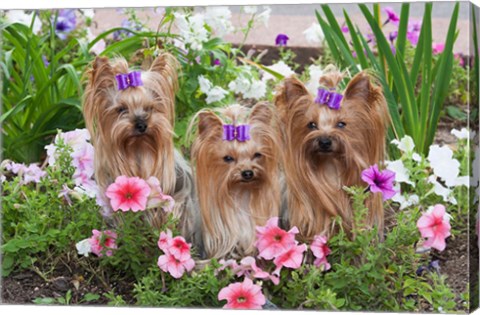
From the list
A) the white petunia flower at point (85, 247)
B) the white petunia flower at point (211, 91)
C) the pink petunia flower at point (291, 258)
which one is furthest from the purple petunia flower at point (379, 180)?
the white petunia flower at point (85, 247)

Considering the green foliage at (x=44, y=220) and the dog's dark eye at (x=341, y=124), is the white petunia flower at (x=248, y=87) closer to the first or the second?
the dog's dark eye at (x=341, y=124)

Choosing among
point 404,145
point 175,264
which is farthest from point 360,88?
point 175,264

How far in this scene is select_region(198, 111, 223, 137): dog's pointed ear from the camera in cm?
614

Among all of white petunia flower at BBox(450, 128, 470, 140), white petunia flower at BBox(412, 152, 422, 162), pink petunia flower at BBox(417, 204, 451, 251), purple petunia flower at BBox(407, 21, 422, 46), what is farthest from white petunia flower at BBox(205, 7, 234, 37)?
pink petunia flower at BBox(417, 204, 451, 251)

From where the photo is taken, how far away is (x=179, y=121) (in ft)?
20.8

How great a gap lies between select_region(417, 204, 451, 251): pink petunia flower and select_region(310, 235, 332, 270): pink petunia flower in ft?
1.51

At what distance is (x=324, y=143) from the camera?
19.7ft

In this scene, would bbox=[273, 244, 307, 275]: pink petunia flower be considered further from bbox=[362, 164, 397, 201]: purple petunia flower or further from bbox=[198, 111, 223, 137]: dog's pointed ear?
bbox=[198, 111, 223, 137]: dog's pointed ear

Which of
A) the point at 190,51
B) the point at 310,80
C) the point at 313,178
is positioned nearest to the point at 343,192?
the point at 313,178

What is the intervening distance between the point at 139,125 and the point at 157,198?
1.31 ft

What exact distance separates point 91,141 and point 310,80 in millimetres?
1144

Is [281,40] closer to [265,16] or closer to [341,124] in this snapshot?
[265,16]

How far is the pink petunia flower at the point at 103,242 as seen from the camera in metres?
6.51

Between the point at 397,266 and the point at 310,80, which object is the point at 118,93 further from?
the point at 397,266
